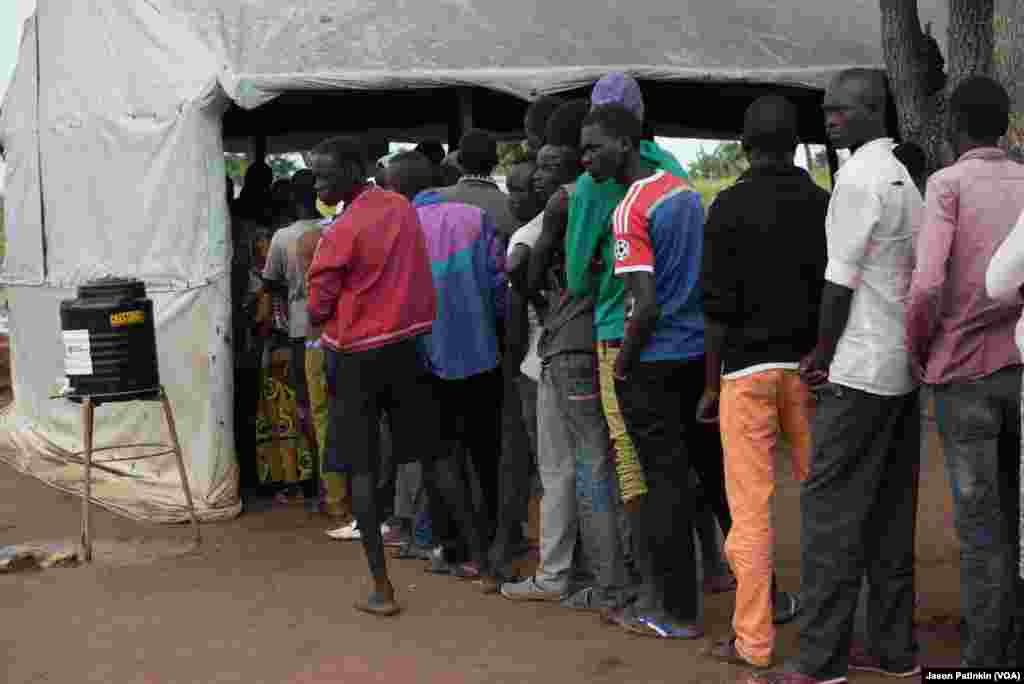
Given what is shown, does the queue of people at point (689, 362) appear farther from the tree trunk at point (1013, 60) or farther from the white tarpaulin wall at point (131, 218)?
the tree trunk at point (1013, 60)

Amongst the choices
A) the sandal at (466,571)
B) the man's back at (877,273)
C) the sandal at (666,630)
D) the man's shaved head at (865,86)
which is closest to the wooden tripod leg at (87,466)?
the sandal at (466,571)

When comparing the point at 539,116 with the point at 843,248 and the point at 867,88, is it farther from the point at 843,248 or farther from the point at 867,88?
the point at 843,248

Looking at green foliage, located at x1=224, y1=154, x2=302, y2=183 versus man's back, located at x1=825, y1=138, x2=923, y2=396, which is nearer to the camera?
man's back, located at x1=825, y1=138, x2=923, y2=396

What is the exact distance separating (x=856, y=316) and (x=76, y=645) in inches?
128

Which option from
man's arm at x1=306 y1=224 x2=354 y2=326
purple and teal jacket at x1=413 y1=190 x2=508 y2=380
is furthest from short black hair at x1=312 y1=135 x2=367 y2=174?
purple and teal jacket at x1=413 y1=190 x2=508 y2=380

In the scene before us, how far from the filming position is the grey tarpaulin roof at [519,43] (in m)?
7.41

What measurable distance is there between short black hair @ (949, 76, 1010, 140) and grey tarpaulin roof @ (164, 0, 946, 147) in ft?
12.6

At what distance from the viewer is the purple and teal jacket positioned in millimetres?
5879

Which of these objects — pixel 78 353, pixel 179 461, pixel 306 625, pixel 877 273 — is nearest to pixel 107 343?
pixel 78 353

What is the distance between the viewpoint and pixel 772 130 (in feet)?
14.2

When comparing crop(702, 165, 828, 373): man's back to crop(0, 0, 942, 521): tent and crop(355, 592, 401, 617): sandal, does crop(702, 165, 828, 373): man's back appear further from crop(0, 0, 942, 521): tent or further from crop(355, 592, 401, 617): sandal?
crop(0, 0, 942, 521): tent

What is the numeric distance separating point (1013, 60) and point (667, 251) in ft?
10.5

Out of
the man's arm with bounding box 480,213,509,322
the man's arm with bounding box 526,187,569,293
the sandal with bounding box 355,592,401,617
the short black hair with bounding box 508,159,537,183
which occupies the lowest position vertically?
the sandal with bounding box 355,592,401,617

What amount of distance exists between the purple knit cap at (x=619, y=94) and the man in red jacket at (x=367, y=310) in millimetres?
955
